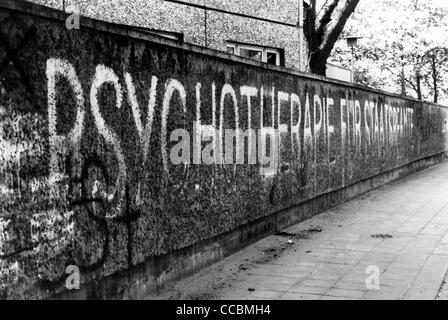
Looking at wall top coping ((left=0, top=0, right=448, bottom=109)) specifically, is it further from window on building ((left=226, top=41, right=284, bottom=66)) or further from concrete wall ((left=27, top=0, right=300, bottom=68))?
window on building ((left=226, top=41, right=284, bottom=66))

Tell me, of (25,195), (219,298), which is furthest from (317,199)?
(25,195)

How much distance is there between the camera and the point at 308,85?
862 cm

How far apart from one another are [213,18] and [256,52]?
6.60 feet

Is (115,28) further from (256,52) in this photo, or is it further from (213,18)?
(256,52)

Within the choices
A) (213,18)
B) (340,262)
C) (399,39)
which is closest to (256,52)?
(213,18)

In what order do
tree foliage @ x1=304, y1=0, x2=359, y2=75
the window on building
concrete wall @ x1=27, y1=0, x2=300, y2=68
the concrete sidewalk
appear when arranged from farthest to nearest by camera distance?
tree foliage @ x1=304, y1=0, x2=359, y2=75
the window on building
concrete wall @ x1=27, y1=0, x2=300, y2=68
the concrete sidewalk

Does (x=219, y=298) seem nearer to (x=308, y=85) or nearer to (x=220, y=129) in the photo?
(x=220, y=129)

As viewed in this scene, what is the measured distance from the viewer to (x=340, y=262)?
20.1 ft

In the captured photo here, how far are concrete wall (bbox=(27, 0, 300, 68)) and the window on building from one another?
13 centimetres

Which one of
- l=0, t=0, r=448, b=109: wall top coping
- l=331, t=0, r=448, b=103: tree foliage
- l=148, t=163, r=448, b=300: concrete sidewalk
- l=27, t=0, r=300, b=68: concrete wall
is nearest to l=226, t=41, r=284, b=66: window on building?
l=27, t=0, r=300, b=68: concrete wall

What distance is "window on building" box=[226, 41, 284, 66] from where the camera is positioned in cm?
1273

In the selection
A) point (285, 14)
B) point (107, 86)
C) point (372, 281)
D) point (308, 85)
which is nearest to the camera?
point (107, 86)

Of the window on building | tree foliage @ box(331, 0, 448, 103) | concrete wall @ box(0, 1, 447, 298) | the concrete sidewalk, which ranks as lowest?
the concrete sidewalk
